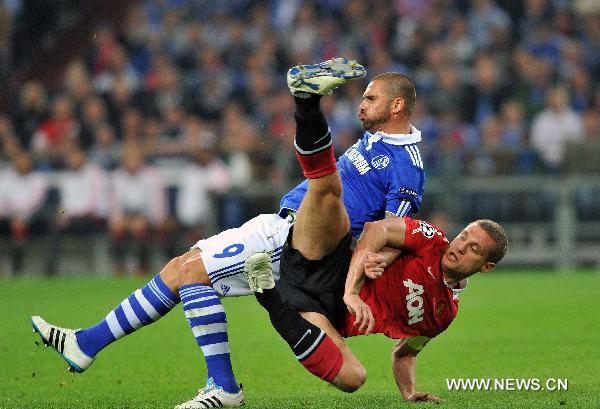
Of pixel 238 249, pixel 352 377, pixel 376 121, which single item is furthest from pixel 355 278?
pixel 376 121

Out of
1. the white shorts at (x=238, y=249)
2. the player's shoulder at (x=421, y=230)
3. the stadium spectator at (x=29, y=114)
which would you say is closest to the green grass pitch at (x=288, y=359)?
the white shorts at (x=238, y=249)

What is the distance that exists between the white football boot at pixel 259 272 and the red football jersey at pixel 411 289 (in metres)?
0.67

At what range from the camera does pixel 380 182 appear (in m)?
7.02

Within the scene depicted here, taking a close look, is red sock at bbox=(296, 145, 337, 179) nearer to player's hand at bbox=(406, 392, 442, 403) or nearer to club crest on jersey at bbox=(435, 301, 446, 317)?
club crest on jersey at bbox=(435, 301, 446, 317)

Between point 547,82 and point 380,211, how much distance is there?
11.8m

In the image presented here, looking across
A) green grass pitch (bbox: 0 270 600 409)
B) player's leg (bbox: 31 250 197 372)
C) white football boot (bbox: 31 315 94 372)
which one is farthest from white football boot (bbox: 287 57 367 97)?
white football boot (bbox: 31 315 94 372)

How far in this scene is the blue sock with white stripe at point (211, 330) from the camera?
21.4ft

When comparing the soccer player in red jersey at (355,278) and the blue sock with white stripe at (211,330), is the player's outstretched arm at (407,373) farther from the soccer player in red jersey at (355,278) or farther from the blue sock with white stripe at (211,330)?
the blue sock with white stripe at (211,330)

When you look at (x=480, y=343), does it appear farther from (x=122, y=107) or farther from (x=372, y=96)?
(x=122, y=107)

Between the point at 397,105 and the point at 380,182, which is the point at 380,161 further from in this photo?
the point at 397,105

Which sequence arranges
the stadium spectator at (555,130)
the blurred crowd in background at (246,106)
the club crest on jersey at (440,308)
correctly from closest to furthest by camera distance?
the club crest on jersey at (440,308) < the stadium spectator at (555,130) < the blurred crowd in background at (246,106)

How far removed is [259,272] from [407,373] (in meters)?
1.28

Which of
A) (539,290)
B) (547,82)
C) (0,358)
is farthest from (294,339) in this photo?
(547,82)

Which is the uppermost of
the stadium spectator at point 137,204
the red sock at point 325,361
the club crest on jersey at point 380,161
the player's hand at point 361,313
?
the club crest on jersey at point 380,161
